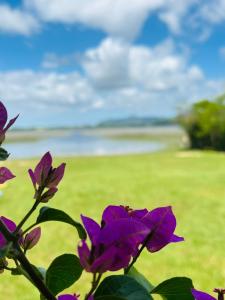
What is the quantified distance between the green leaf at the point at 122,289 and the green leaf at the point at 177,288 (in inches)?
1.9

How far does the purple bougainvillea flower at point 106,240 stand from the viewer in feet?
1.02

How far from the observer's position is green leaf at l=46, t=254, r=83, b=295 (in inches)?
15.2

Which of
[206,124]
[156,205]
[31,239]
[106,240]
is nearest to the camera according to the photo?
[106,240]

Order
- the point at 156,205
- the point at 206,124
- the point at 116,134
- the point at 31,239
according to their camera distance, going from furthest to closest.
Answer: the point at 116,134 < the point at 206,124 < the point at 156,205 < the point at 31,239

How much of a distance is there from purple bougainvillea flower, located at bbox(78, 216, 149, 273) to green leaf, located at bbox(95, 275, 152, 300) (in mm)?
20

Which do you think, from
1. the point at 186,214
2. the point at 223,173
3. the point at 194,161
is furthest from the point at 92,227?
the point at 194,161

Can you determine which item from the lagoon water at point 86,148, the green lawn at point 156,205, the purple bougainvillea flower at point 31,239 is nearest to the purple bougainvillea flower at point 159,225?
the purple bougainvillea flower at point 31,239

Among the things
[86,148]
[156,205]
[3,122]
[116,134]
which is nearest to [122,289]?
[3,122]

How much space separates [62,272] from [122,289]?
0.07 m

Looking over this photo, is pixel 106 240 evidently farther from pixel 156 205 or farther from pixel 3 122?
pixel 156 205

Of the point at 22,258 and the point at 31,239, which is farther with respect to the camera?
the point at 31,239

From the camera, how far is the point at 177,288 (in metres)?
0.38

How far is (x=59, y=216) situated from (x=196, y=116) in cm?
2734

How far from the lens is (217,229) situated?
6.46 metres
